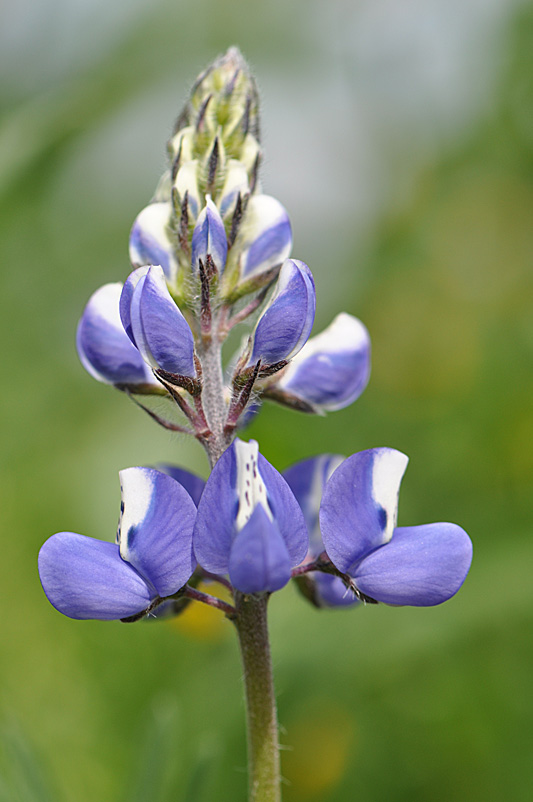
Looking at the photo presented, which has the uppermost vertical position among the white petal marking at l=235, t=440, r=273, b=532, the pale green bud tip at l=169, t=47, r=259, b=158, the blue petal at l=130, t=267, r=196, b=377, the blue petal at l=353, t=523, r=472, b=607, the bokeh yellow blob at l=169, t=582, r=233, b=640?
the pale green bud tip at l=169, t=47, r=259, b=158

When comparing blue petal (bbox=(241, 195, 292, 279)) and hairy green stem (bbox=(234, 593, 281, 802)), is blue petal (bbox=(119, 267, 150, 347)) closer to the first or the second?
blue petal (bbox=(241, 195, 292, 279))

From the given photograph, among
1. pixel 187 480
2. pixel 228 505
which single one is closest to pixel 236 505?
pixel 228 505

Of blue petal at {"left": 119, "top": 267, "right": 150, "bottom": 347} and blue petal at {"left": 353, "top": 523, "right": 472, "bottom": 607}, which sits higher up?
blue petal at {"left": 119, "top": 267, "right": 150, "bottom": 347}

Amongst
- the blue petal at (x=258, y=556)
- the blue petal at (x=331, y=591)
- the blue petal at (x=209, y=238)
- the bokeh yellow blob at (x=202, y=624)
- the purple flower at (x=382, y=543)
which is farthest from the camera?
the bokeh yellow blob at (x=202, y=624)

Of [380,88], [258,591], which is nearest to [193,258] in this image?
[258,591]

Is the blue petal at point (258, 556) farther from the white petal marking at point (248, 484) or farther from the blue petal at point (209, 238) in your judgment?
the blue petal at point (209, 238)

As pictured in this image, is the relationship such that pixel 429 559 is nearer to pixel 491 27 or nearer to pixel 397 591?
pixel 397 591

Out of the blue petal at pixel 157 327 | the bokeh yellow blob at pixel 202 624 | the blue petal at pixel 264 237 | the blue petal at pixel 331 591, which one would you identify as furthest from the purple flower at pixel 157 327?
the bokeh yellow blob at pixel 202 624

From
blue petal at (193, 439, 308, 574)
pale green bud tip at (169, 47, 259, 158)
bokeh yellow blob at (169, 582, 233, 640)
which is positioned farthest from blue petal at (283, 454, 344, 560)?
bokeh yellow blob at (169, 582, 233, 640)
